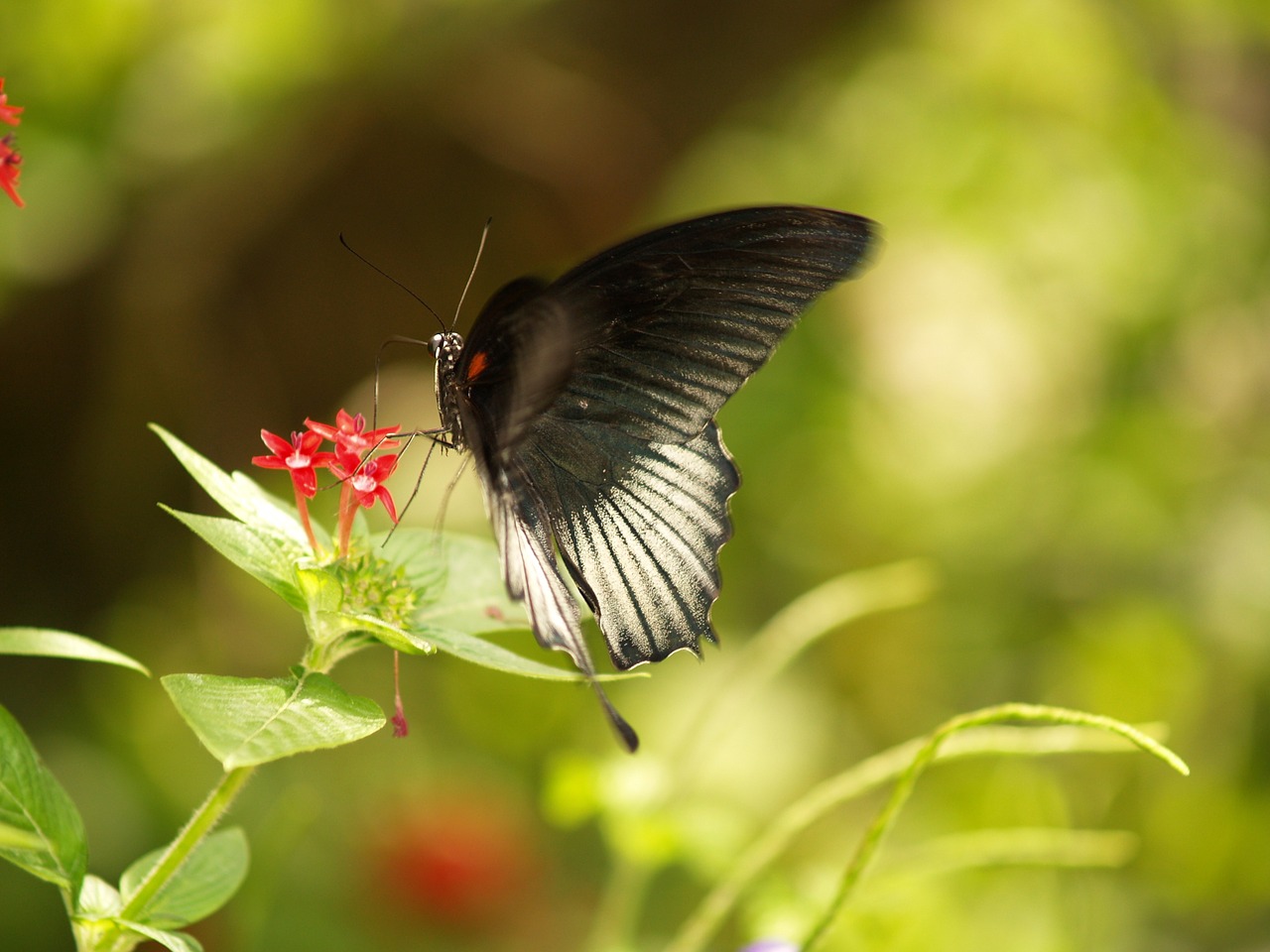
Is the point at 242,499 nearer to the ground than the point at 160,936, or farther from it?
farther from it

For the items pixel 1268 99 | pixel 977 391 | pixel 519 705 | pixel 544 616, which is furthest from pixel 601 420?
pixel 1268 99

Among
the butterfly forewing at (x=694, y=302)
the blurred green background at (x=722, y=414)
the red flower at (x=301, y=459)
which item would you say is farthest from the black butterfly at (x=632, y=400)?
the blurred green background at (x=722, y=414)

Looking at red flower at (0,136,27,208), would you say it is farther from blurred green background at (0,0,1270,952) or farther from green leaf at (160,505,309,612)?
blurred green background at (0,0,1270,952)

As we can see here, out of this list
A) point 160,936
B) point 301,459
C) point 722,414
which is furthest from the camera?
point 722,414

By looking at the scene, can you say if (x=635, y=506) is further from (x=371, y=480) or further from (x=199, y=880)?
(x=199, y=880)

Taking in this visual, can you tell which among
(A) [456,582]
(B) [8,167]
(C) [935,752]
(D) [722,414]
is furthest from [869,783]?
(D) [722,414]
